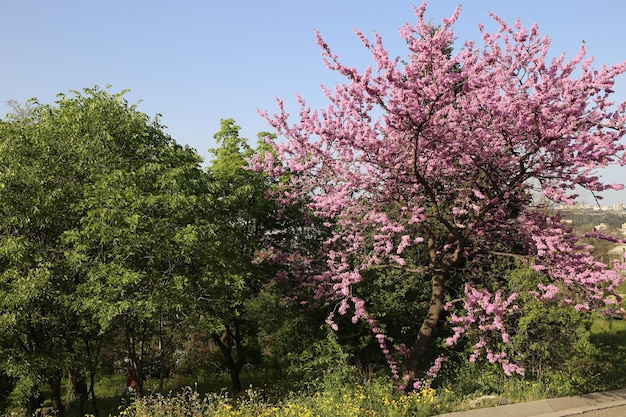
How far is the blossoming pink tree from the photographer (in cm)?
1023

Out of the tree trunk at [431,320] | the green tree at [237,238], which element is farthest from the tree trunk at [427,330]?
the green tree at [237,238]

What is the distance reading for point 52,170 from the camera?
12312mm

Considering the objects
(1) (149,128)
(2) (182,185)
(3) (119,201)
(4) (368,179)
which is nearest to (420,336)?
(4) (368,179)

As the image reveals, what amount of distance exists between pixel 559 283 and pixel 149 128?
12.5 m

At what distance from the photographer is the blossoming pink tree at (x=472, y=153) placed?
10234 mm

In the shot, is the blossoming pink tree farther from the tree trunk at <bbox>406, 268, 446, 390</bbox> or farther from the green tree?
the green tree

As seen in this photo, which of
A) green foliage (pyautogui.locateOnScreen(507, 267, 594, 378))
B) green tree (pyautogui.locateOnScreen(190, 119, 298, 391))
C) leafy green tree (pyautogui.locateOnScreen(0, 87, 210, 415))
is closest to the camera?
leafy green tree (pyautogui.locateOnScreen(0, 87, 210, 415))

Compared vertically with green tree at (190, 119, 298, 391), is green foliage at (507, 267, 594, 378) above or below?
below

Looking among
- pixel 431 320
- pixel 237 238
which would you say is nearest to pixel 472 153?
pixel 431 320

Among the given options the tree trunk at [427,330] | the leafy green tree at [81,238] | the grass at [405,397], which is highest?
the leafy green tree at [81,238]

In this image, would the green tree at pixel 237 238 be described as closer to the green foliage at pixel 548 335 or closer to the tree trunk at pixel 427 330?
the tree trunk at pixel 427 330

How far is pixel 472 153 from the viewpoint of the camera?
38.0 ft

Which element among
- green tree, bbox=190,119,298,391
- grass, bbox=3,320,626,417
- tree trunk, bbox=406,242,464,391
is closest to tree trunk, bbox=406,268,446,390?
→ tree trunk, bbox=406,242,464,391

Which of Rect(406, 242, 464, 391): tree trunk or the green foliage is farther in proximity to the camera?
Rect(406, 242, 464, 391): tree trunk
